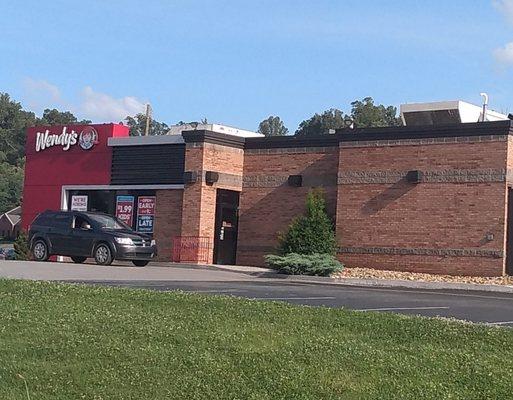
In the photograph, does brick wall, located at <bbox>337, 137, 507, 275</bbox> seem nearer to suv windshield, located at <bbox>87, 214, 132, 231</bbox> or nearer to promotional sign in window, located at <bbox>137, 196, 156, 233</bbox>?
suv windshield, located at <bbox>87, 214, 132, 231</bbox>

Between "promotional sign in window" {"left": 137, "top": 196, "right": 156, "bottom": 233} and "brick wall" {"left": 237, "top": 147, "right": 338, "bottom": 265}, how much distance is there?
134 inches

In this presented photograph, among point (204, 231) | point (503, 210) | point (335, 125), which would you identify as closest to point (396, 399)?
point (503, 210)

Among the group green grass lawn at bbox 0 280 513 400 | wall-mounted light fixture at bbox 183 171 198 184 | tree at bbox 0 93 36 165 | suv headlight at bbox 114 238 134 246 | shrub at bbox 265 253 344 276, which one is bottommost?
green grass lawn at bbox 0 280 513 400

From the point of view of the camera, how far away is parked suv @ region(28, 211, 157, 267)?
2450cm

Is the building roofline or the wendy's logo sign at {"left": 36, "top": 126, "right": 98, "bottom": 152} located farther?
the wendy's logo sign at {"left": 36, "top": 126, "right": 98, "bottom": 152}

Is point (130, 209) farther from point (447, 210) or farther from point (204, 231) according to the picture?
point (447, 210)

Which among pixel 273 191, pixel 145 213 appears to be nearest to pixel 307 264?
pixel 273 191

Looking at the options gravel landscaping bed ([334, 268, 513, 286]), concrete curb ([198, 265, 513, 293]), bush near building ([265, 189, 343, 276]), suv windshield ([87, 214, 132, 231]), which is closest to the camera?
concrete curb ([198, 265, 513, 293])

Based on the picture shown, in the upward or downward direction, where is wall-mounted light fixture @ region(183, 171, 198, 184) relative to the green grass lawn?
upward

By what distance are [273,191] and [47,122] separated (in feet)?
313

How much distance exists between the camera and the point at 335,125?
88.1 metres

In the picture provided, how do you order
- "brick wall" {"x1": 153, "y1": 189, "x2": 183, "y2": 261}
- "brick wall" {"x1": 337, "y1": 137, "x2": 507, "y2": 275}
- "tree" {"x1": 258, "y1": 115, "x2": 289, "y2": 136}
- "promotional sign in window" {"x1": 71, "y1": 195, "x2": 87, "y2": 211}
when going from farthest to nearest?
"tree" {"x1": 258, "y1": 115, "x2": 289, "y2": 136}
"promotional sign in window" {"x1": 71, "y1": 195, "x2": 87, "y2": 211}
"brick wall" {"x1": 153, "y1": 189, "x2": 183, "y2": 261}
"brick wall" {"x1": 337, "y1": 137, "x2": 507, "y2": 275}

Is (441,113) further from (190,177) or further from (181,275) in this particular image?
(181,275)

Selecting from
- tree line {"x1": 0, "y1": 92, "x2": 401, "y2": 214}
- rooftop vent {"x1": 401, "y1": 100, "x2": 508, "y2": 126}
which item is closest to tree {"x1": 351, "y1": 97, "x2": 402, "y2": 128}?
tree line {"x1": 0, "y1": 92, "x2": 401, "y2": 214}
